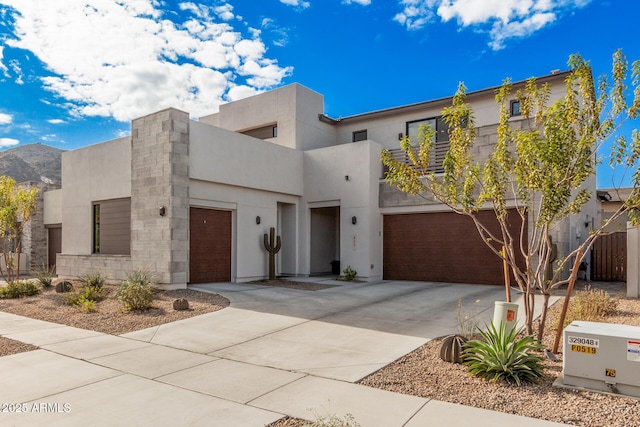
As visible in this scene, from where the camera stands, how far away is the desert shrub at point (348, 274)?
620 inches

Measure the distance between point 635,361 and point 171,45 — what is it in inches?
534

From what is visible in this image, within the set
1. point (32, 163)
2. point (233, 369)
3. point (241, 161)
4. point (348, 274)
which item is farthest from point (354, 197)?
point (32, 163)

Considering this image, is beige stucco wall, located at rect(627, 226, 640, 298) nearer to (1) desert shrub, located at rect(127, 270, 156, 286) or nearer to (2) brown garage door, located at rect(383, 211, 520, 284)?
(2) brown garage door, located at rect(383, 211, 520, 284)

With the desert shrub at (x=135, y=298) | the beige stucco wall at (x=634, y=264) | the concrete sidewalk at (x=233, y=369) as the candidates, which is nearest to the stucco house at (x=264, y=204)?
the beige stucco wall at (x=634, y=264)

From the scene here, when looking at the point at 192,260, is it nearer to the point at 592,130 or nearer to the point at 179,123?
the point at 179,123

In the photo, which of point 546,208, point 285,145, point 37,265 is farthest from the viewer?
point 37,265

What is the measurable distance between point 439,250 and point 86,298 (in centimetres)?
1118

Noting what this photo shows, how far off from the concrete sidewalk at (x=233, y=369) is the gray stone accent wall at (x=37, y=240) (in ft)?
41.4

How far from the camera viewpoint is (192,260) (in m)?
13.7

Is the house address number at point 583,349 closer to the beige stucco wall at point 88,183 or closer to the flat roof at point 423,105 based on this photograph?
the flat roof at point 423,105

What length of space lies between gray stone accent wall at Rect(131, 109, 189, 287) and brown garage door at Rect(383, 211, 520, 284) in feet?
24.9

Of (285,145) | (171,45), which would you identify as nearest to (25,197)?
(171,45)

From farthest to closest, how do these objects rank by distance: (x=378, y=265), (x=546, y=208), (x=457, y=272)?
(x=378, y=265)
(x=457, y=272)
(x=546, y=208)

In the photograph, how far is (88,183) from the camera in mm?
16438
